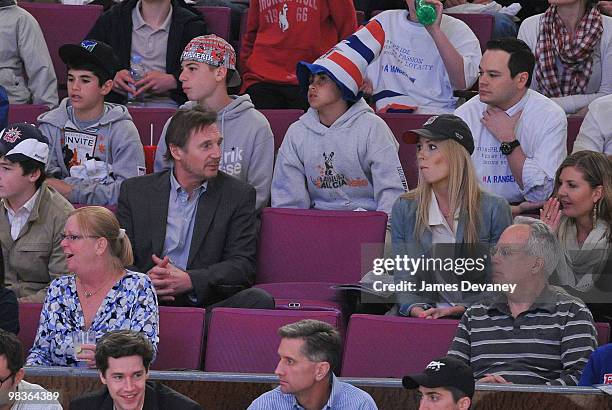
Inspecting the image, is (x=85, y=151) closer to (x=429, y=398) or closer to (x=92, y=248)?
(x=92, y=248)

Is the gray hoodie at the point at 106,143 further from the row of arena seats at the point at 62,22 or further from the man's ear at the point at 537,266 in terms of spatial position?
the man's ear at the point at 537,266

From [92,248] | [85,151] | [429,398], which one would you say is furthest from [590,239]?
[85,151]

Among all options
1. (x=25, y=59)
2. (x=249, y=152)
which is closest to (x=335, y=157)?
(x=249, y=152)

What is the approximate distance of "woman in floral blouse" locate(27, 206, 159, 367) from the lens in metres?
4.52

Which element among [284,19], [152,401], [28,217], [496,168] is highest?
[284,19]

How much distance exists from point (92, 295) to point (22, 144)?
865mm

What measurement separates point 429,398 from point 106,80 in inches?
104

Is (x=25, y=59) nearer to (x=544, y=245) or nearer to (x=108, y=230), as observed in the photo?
(x=108, y=230)

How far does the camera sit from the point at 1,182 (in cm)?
514

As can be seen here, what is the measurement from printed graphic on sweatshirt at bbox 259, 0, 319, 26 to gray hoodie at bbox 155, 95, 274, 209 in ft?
3.31

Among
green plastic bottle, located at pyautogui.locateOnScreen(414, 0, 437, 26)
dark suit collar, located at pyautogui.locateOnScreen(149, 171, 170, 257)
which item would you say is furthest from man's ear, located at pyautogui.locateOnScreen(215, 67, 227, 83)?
green plastic bottle, located at pyautogui.locateOnScreen(414, 0, 437, 26)

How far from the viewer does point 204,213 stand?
518 cm

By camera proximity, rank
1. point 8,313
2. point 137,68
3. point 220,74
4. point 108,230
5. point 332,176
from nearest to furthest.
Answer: point 8,313
point 108,230
point 332,176
point 220,74
point 137,68

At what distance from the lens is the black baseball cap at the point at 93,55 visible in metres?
5.93
